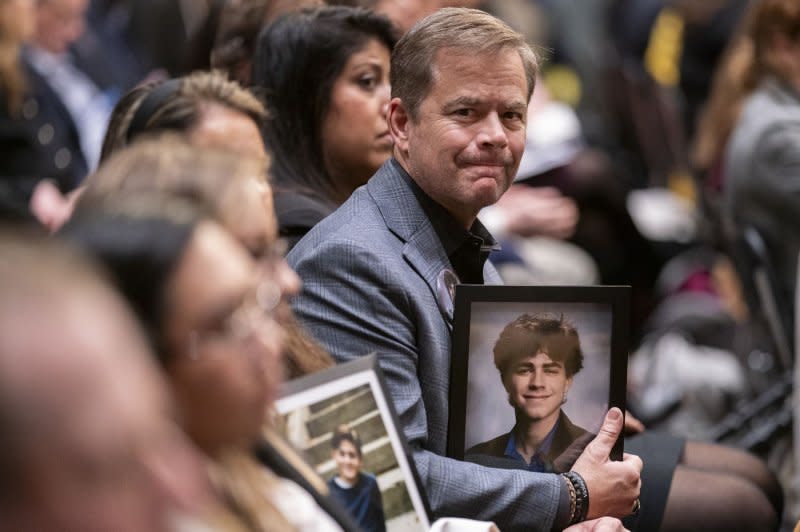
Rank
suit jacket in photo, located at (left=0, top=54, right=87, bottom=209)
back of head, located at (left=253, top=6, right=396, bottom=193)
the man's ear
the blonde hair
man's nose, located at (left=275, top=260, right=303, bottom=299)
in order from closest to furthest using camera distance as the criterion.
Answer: the blonde hair < man's nose, located at (left=275, top=260, right=303, bottom=299) < the man's ear < back of head, located at (left=253, top=6, right=396, bottom=193) < suit jacket in photo, located at (left=0, top=54, right=87, bottom=209)

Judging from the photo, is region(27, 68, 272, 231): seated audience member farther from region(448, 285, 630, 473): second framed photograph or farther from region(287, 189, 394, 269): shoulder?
region(448, 285, 630, 473): second framed photograph

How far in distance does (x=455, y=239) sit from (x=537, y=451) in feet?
1.65

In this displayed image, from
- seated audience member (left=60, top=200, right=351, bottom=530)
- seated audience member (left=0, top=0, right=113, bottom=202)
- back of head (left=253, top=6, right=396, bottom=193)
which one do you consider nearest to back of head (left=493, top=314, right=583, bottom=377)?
seated audience member (left=60, top=200, right=351, bottom=530)

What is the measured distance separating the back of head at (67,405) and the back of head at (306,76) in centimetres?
232

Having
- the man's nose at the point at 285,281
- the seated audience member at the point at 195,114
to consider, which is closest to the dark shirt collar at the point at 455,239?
the seated audience member at the point at 195,114

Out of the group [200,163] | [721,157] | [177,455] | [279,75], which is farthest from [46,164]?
[177,455]

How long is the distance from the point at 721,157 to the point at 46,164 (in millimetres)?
2744

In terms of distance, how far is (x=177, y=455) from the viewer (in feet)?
3.93

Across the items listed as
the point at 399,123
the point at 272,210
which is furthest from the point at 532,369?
the point at 399,123

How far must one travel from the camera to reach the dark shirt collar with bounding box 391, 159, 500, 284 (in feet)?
9.16

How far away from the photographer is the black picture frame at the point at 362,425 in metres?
2.05

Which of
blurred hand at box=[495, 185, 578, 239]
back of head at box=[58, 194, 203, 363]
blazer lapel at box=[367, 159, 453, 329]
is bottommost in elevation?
blurred hand at box=[495, 185, 578, 239]

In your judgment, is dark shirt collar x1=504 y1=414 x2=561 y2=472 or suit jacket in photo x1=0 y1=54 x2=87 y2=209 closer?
dark shirt collar x1=504 y1=414 x2=561 y2=472

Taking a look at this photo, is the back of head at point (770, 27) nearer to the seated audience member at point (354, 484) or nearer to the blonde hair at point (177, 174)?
the seated audience member at point (354, 484)
